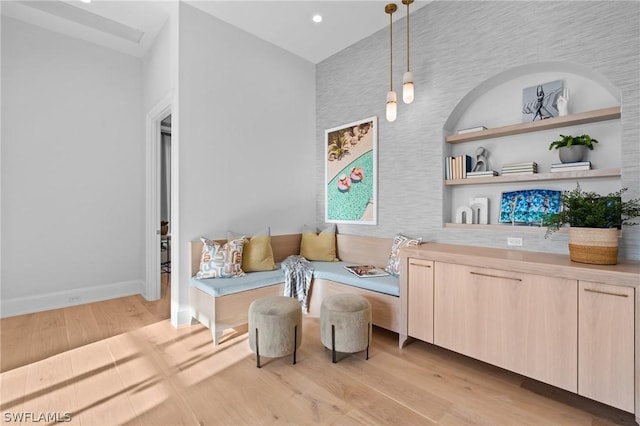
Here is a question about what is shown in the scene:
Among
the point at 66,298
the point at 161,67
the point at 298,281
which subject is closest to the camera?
the point at 298,281

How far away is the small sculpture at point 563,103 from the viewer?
219 centimetres

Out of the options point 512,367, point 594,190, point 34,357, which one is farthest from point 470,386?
point 34,357

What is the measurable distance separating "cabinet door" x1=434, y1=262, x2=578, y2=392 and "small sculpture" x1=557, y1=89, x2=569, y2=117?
130cm

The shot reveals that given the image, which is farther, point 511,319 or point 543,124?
point 543,124

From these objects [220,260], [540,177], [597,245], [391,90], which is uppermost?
[391,90]

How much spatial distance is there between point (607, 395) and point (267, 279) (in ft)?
8.05

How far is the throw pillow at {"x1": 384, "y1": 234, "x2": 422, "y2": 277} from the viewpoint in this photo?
9.16ft

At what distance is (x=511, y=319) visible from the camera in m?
1.90

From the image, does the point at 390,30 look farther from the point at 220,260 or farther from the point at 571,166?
the point at 220,260

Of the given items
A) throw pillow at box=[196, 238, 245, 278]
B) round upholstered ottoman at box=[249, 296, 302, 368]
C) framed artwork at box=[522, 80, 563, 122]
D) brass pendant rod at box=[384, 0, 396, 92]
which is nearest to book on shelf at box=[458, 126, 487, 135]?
framed artwork at box=[522, 80, 563, 122]

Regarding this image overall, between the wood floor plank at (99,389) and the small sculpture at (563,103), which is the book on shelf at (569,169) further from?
the wood floor plank at (99,389)

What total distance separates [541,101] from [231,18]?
3059 mm

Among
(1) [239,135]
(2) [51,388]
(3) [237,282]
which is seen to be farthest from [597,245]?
(2) [51,388]

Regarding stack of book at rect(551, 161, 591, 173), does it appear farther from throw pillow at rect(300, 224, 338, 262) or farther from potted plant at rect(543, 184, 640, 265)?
throw pillow at rect(300, 224, 338, 262)
